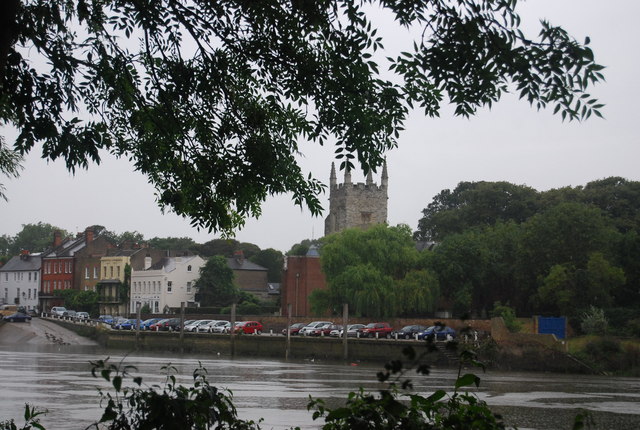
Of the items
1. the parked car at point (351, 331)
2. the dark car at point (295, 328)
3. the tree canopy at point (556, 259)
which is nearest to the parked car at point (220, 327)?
the dark car at point (295, 328)

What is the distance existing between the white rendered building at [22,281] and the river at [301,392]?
71348mm

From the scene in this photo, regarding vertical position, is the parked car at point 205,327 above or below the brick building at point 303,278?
below

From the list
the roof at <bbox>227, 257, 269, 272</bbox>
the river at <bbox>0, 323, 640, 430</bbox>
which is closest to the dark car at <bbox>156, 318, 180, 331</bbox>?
the roof at <bbox>227, 257, 269, 272</bbox>

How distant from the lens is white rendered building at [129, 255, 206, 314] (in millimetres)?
93562

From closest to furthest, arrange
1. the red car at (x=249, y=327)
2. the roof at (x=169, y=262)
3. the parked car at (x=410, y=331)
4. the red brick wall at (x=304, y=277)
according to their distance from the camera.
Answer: the parked car at (x=410, y=331)
the red car at (x=249, y=327)
the red brick wall at (x=304, y=277)
the roof at (x=169, y=262)

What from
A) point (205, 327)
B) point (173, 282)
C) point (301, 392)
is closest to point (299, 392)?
point (301, 392)

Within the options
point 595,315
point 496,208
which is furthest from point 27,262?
point 595,315

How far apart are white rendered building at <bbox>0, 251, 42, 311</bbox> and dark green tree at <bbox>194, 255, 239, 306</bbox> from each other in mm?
31561

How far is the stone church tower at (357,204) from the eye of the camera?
104 meters

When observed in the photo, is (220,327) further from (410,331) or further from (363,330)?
(410,331)

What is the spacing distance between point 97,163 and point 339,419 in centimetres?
532

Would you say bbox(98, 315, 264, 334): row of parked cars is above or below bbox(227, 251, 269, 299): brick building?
below

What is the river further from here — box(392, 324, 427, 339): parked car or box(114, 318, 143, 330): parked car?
box(114, 318, 143, 330): parked car

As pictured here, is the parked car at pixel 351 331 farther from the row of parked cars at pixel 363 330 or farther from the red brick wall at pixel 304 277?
the red brick wall at pixel 304 277
